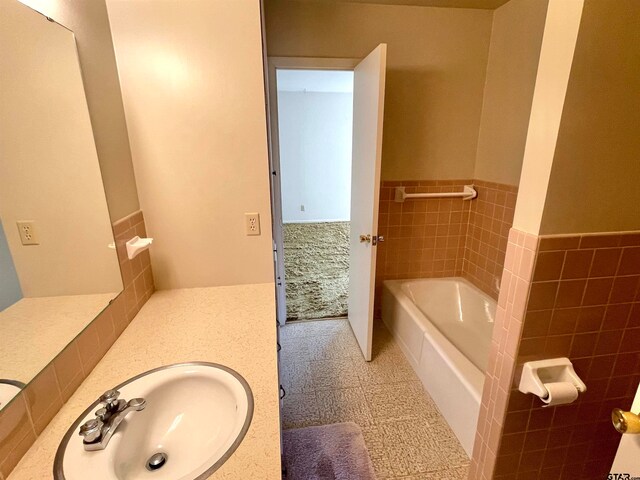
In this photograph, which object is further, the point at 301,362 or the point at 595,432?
the point at 301,362

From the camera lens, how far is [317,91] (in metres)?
5.47

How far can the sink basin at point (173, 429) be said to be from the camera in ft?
2.15

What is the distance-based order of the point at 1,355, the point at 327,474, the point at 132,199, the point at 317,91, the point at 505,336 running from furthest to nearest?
the point at 317,91 < the point at 327,474 < the point at 132,199 < the point at 505,336 < the point at 1,355

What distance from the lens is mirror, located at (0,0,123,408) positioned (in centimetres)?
70

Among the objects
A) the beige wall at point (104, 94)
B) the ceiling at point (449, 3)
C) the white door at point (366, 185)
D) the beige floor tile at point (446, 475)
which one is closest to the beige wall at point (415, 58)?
the ceiling at point (449, 3)

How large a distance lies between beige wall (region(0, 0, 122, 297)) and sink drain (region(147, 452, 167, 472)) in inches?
20.9

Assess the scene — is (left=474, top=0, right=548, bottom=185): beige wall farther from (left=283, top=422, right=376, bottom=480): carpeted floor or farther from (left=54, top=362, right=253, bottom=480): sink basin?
(left=54, top=362, right=253, bottom=480): sink basin

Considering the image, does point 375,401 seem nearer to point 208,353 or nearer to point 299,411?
point 299,411

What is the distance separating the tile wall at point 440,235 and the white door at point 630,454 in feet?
5.62

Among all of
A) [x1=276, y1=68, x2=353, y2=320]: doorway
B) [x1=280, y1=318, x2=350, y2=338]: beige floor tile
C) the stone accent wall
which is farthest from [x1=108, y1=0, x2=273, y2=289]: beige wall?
[x1=276, y1=68, x2=353, y2=320]: doorway

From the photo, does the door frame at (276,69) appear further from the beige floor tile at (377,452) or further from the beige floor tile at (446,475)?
the beige floor tile at (446,475)

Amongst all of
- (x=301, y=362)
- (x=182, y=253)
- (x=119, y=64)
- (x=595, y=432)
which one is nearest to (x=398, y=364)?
(x=301, y=362)

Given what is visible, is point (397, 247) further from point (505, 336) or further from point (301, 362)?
point (505, 336)

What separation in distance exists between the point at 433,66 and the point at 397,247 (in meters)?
1.38
